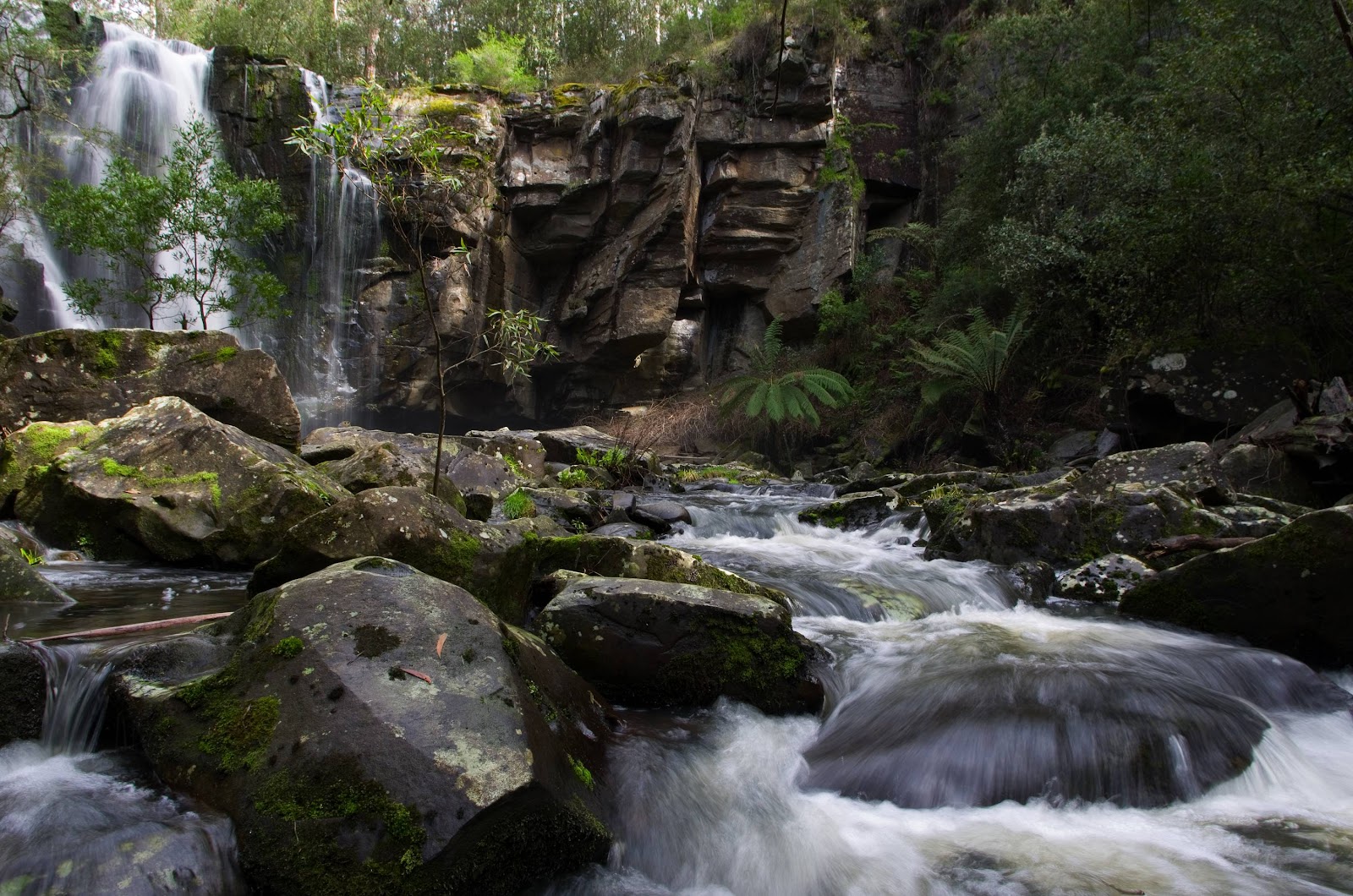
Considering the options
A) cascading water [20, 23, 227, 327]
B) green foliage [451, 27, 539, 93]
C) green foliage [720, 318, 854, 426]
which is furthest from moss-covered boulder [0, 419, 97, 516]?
green foliage [451, 27, 539, 93]

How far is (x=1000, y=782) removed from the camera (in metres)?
2.88

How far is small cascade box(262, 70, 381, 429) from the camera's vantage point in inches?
737

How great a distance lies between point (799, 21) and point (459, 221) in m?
10.4

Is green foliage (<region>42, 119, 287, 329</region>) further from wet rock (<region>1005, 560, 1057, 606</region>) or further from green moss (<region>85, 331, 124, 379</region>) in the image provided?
wet rock (<region>1005, 560, 1057, 606</region>)

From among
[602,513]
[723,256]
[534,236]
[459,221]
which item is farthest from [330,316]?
[602,513]

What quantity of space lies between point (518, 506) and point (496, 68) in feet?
57.1

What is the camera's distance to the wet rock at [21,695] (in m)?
2.29

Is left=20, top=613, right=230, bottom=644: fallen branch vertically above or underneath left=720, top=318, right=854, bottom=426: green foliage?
underneath

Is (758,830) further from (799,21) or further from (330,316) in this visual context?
(799,21)

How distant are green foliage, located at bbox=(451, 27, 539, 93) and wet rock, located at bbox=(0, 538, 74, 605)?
63.4 ft

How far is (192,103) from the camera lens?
59.6ft

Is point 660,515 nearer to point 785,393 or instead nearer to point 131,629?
point 131,629

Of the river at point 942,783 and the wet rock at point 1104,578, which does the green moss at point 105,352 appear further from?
the wet rock at point 1104,578

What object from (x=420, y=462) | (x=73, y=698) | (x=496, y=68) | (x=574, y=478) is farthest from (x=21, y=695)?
(x=496, y=68)
